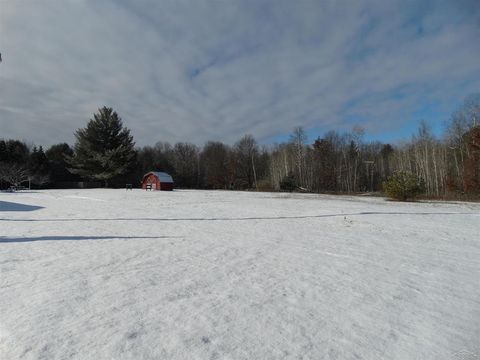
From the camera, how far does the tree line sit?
41.7 meters

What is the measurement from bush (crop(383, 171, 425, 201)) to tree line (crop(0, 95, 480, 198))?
31.9 ft

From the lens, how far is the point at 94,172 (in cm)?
4728

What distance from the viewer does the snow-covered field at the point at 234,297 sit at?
323 centimetres

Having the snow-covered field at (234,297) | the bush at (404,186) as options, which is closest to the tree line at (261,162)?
the bush at (404,186)

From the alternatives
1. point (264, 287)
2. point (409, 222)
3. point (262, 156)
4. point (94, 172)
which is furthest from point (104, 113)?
point (264, 287)

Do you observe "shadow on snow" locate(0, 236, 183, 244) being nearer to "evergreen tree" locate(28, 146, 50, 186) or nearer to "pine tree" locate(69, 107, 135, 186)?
"pine tree" locate(69, 107, 135, 186)

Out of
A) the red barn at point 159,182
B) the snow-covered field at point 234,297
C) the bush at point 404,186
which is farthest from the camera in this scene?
the red barn at point 159,182

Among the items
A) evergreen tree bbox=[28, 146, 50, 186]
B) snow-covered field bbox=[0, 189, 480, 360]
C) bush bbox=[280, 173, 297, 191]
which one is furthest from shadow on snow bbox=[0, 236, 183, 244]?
evergreen tree bbox=[28, 146, 50, 186]

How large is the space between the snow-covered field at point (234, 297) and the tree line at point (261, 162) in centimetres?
3286

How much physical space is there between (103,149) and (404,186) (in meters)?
41.6

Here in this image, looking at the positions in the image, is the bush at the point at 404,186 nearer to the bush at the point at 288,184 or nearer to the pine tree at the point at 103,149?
the bush at the point at 288,184

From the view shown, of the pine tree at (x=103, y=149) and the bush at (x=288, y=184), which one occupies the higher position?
the pine tree at (x=103, y=149)

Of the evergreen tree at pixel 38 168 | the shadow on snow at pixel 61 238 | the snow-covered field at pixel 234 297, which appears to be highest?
the evergreen tree at pixel 38 168

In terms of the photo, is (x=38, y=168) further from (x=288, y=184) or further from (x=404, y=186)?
(x=404, y=186)
